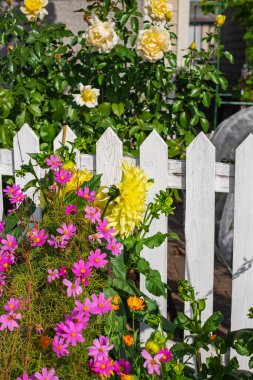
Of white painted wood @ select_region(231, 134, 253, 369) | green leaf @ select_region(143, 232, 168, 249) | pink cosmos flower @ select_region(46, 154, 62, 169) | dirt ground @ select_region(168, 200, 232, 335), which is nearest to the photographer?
pink cosmos flower @ select_region(46, 154, 62, 169)

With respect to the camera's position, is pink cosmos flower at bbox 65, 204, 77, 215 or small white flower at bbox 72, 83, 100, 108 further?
small white flower at bbox 72, 83, 100, 108

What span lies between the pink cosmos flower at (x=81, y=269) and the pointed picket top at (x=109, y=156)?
2.92 ft

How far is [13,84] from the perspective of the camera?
349 cm

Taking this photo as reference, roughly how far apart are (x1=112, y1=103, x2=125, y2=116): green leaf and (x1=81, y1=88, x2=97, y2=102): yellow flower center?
0.21m

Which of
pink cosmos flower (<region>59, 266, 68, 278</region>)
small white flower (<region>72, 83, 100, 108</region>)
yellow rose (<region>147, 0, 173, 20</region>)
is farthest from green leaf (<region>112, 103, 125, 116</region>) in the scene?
pink cosmos flower (<region>59, 266, 68, 278</region>)

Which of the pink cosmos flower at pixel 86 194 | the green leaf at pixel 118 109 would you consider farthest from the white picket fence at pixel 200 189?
the green leaf at pixel 118 109

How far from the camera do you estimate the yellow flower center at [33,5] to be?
3385mm

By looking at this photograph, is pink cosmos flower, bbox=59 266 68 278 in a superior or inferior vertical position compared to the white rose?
inferior

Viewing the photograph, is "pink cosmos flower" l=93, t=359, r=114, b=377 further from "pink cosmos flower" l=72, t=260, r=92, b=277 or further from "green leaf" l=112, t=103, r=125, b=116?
"green leaf" l=112, t=103, r=125, b=116

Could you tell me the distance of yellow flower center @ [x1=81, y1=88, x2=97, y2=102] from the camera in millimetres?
3180

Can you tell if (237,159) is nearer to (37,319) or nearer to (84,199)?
(84,199)

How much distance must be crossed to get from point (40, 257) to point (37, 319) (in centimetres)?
27

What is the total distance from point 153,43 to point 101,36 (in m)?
0.27

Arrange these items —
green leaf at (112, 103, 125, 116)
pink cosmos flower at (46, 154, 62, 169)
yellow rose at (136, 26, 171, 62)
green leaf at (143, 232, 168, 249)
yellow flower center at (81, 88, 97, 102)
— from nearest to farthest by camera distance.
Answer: pink cosmos flower at (46, 154, 62, 169) < green leaf at (143, 232, 168, 249) < yellow rose at (136, 26, 171, 62) < yellow flower center at (81, 88, 97, 102) < green leaf at (112, 103, 125, 116)
